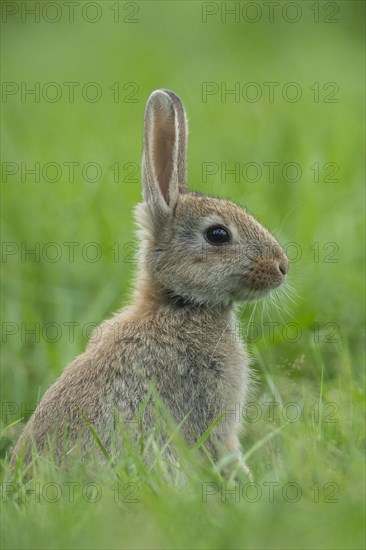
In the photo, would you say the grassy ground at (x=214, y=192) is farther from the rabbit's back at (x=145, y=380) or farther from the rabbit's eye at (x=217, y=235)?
the rabbit's eye at (x=217, y=235)

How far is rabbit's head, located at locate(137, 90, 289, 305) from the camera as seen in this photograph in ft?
16.9

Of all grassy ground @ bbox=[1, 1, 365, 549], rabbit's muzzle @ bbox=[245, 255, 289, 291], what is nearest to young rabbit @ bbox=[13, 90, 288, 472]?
rabbit's muzzle @ bbox=[245, 255, 289, 291]

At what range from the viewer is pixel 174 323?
5.07m

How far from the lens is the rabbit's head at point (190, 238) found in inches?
202

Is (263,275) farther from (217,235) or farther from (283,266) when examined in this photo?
(217,235)

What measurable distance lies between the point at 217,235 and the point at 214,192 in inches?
91.6

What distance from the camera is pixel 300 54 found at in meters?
13.0

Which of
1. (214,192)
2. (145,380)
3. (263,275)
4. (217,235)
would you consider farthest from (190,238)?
(214,192)

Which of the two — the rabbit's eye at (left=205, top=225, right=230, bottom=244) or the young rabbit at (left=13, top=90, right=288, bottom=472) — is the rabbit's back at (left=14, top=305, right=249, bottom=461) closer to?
the young rabbit at (left=13, top=90, right=288, bottom=472)

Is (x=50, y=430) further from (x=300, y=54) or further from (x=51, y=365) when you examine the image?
(x=300, y=54)

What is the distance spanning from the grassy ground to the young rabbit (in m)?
0.33

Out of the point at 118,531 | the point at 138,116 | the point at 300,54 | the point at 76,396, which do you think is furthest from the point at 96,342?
the point at 300,54

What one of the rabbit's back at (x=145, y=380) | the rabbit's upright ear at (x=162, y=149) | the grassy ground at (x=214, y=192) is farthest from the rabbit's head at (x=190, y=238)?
the grassy ground at (x=214, y=192)

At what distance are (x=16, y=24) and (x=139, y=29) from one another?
1.85 meters
